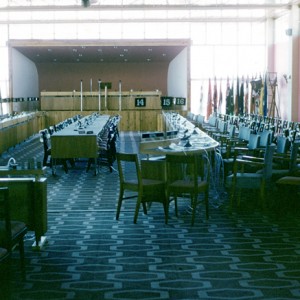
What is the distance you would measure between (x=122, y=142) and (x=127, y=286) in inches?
555

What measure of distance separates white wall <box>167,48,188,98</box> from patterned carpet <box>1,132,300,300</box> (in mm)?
17015

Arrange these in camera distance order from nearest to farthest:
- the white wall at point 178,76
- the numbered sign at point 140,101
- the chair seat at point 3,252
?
the chair seat at point 3,252 → the numbered sign at point 140,101 → the white wall at point 178,76

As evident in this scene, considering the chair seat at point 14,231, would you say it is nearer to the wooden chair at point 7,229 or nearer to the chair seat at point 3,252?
the wooden chair at point 7,229

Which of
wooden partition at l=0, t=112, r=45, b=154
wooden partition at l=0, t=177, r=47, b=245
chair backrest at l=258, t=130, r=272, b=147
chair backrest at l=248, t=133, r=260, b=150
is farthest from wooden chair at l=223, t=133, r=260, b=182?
wooden partition at l=0, t=112, r=45, b=154

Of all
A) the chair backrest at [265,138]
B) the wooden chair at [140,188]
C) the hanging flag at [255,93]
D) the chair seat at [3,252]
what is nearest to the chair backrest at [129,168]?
the wooden chair at [140,188]

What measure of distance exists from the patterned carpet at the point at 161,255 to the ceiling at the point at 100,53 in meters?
16.9

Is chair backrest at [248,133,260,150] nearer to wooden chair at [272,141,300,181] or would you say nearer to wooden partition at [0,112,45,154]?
wooden chair at [272,141,300,181]

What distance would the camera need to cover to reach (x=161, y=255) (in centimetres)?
566

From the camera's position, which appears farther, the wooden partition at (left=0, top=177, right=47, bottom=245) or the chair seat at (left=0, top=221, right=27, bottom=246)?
the wooden partition at (left=0, top=177, right=47, bottom=245)

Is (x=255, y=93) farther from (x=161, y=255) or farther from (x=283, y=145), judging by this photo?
(x=161, y=255)

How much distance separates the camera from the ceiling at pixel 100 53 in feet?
80.6

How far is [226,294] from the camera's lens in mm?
4547

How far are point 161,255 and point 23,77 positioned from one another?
22.0 meters

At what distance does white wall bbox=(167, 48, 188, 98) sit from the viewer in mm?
25103
